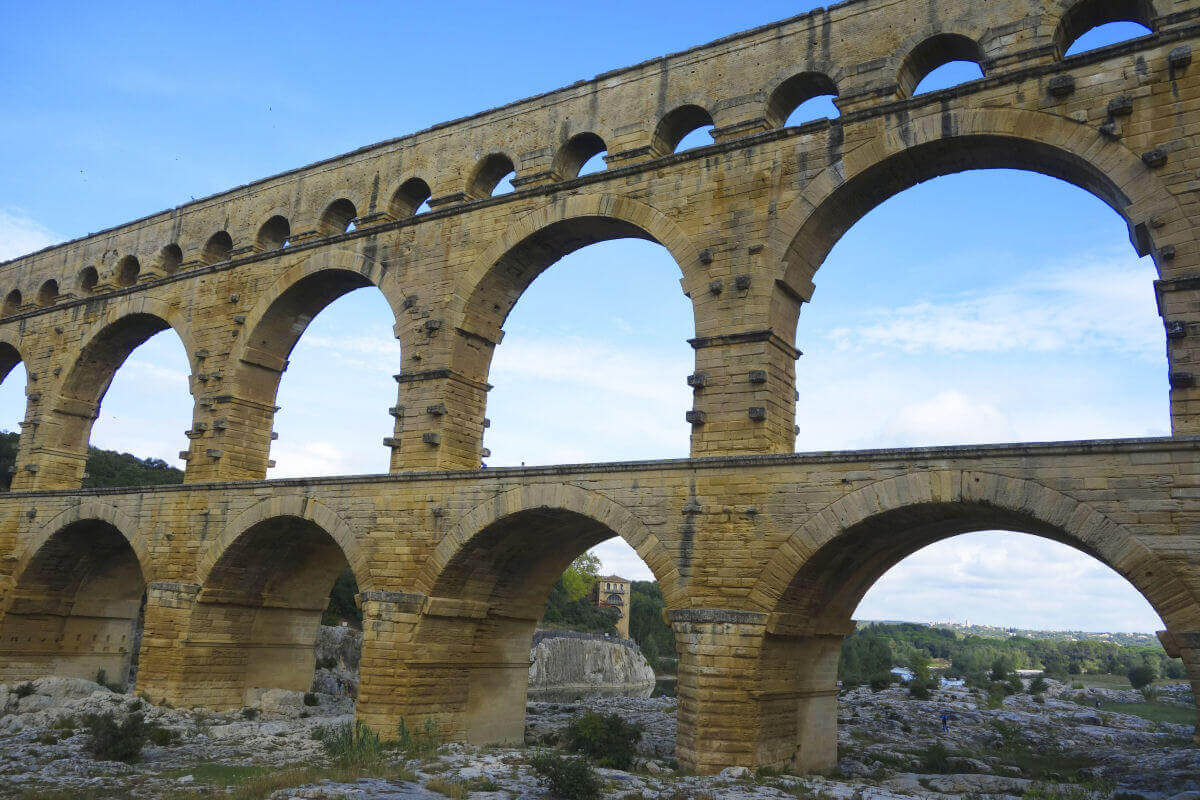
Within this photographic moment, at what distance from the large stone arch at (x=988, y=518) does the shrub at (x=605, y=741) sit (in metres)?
3.13

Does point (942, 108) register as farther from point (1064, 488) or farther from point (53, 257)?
point (53, 257)

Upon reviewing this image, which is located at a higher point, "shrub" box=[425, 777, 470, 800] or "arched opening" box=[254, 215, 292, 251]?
"arched opening" box=[254, 215, 292, 251]

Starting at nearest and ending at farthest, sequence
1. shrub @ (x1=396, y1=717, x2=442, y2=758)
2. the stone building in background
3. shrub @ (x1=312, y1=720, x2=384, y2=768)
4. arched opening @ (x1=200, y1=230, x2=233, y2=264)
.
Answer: shrub @ (x1=312, y1=720, x2=384, y2=768) < shrub @ (x1=396, y1=717, x2=442, y2=758) < arched opening @ (x1=200, y1=230, x2=233, y2=264) < the stone building in background

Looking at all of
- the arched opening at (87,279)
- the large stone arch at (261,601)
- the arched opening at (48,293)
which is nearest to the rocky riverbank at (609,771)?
the large stone arch at (261,601)

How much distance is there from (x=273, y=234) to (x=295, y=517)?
6808 mm

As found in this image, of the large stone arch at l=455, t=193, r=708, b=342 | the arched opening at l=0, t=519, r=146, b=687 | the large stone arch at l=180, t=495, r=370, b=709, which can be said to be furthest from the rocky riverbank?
the large stone arch at l=455, t=193, r=708, b=342

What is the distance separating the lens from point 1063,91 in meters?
11.6

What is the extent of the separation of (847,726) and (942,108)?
41.1ft

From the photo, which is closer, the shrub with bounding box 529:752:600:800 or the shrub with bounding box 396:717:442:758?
the shrub with bounding box 529:752:600:800

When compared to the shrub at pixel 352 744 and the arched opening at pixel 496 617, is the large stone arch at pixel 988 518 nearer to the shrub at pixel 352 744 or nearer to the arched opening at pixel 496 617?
the arched opening at pixel 496 617

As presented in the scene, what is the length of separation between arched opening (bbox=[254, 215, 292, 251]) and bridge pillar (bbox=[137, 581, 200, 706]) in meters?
6.98

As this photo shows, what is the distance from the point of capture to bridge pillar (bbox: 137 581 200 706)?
54.6 feet

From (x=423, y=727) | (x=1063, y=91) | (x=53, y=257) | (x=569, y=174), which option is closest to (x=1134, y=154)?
(x=1063, y=91)

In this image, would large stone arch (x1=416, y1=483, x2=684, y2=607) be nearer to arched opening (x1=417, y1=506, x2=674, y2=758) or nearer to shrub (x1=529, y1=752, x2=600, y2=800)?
arched opening (x1=417, y1=506, x2=674, y2=758)
